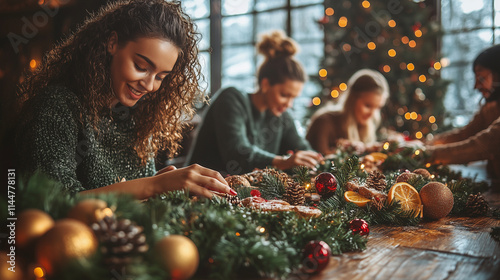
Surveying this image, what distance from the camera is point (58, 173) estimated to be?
1053 mm

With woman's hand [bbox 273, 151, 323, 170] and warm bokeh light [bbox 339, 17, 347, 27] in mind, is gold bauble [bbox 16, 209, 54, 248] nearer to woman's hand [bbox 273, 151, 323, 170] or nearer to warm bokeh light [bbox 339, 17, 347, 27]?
woman's hand [bbox 273, 151, 323, 170]

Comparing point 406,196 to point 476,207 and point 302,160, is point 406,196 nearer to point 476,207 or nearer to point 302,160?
point 476,207

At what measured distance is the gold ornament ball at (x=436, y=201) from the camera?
1.05m

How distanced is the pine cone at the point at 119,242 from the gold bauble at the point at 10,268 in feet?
0.38

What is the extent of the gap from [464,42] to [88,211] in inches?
208

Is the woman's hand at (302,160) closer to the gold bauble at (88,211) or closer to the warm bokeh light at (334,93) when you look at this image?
the gold bauble at (88,211)

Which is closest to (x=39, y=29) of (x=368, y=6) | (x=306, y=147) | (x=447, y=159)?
(x=368, y=6)

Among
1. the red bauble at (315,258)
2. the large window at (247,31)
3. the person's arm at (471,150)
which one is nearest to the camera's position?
the red bauble at (315,258)

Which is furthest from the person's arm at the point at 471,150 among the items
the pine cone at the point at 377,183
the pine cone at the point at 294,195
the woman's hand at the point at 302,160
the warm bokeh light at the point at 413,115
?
the warm bokeh light at the point at 413,115

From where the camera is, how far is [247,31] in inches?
229

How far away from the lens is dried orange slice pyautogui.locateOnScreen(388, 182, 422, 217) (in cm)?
104

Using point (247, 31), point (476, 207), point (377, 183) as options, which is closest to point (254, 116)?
point (377, 183)

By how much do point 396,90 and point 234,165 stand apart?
274cm

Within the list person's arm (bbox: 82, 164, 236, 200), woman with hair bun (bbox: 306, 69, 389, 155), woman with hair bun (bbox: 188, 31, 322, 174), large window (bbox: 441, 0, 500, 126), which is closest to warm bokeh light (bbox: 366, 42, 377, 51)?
large window (bbox: 441, 0, 500, 126)
